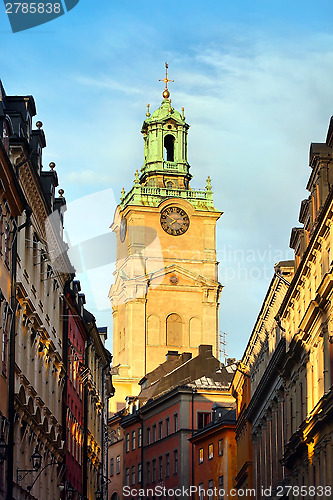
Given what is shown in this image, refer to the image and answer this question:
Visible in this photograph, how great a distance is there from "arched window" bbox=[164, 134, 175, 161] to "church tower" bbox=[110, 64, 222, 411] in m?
4.07

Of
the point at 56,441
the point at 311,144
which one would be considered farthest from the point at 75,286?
the point at 311,144

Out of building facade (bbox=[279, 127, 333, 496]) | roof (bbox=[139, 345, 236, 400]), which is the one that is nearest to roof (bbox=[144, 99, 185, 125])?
roof (bbox=[139, 345, 236, 400])

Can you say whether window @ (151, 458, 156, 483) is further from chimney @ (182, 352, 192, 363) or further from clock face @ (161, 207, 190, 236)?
clock face @ (161, 207, 190, 236)

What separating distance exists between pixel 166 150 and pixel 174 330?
26758 mm

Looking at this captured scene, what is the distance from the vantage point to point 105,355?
8525 cm

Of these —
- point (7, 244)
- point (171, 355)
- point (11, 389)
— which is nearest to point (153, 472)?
point (171, 355)

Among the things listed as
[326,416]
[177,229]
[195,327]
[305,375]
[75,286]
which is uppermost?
[177,229]

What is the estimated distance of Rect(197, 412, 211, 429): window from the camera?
9681 centimetres

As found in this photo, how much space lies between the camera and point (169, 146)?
15262 cm

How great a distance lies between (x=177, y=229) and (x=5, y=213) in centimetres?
10374

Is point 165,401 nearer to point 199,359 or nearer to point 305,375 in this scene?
point 199,359

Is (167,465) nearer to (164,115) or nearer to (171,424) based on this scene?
(171,424)

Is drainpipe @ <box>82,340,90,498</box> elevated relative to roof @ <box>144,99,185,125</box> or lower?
lower

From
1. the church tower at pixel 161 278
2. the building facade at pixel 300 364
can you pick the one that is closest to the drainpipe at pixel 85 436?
the building facade at pixel 300 364
